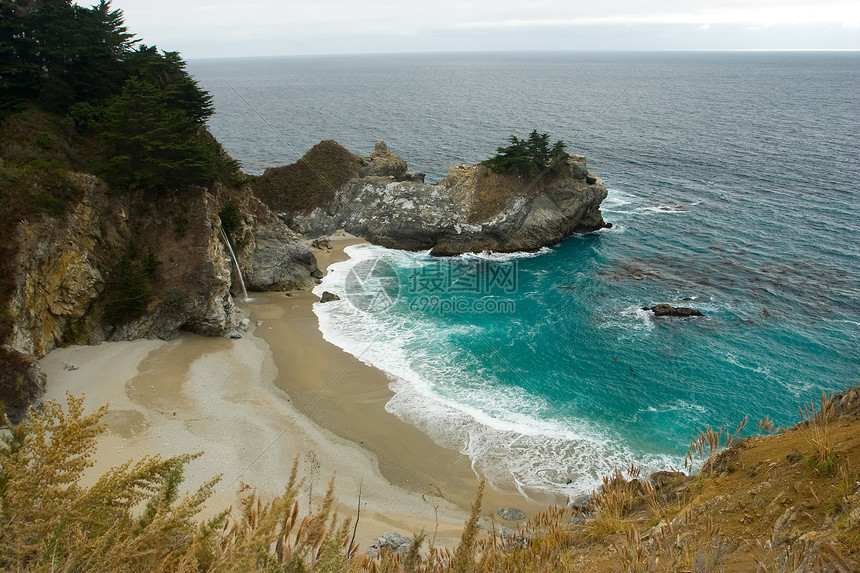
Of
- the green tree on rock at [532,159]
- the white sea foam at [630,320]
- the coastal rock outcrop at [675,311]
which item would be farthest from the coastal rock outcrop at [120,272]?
the coastal rock outcrop at [675,311]

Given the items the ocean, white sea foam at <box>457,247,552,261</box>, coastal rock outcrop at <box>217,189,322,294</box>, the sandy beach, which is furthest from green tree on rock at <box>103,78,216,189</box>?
white sea foam at <box>457,247,552,261</box>

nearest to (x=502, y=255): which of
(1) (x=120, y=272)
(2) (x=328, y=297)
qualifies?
(2) (x=328, y=297)

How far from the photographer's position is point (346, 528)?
6.04 m

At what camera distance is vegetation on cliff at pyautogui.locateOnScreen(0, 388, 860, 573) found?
5707mm

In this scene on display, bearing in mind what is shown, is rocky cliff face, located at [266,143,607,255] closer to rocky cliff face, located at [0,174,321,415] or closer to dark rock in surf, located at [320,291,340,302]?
dark rock in surf, located at [320,291,340,302]

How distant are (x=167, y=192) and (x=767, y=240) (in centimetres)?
4959

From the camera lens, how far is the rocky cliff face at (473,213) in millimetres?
46844

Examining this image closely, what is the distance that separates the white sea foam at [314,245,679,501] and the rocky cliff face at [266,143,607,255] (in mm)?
15578

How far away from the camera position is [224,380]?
87.9 ft

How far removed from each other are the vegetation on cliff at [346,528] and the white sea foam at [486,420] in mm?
11923

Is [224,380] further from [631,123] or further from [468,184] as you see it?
[631,123]

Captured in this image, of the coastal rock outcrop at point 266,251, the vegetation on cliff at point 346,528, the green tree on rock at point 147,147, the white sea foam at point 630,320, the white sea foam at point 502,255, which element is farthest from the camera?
the white sea foam at point 502,255

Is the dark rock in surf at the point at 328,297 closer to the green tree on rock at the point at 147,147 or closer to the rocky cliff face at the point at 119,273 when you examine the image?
the rocky cliff face at the point at 119,273

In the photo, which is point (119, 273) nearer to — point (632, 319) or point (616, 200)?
point (632, 319)
